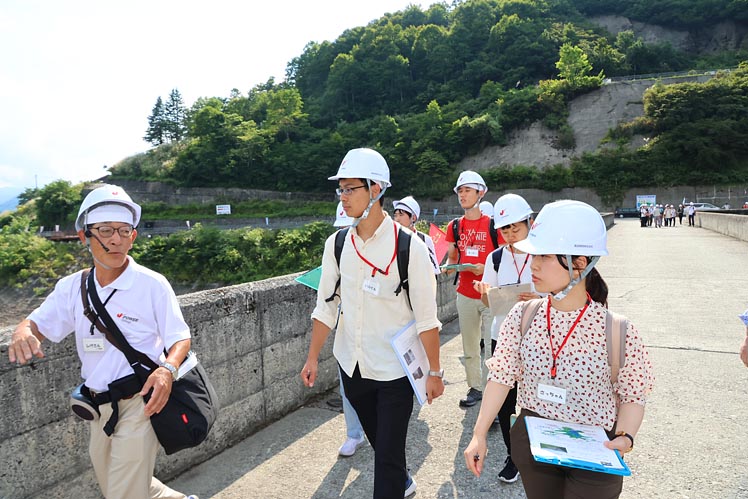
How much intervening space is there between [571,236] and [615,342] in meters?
0.46

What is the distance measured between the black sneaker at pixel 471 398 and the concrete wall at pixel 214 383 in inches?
58.3

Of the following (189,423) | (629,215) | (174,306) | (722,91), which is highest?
(722,91)

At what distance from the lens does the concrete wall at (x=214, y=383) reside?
8.50 feet

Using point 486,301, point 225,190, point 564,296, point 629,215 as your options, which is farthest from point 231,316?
point 225,190

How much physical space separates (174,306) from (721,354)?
640cm

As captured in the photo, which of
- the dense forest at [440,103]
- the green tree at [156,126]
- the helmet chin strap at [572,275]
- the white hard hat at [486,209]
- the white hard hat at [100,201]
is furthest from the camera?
the green tree at [156,126]

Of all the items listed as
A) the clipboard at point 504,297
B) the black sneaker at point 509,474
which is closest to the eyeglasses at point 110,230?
the clipboard at point 504,297

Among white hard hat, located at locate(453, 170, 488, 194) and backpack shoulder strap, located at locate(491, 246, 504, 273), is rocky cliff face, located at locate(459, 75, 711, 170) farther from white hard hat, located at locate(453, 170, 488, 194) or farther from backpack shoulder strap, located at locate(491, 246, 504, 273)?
backpack shoulder strap, located at locate(491, 246, 504, 273)

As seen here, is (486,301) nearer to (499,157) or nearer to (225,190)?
(499,157)

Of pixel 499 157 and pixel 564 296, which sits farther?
pixel 499 157

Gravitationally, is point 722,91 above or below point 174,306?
above

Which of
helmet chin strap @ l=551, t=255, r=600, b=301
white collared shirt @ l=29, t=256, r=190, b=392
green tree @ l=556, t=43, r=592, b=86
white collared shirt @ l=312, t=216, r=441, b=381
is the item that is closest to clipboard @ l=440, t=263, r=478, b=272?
white collared shirt @ l=312, t=216, r=441, b=381

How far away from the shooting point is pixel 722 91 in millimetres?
54812

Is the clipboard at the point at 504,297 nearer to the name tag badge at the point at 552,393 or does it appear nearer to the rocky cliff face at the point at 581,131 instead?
the name tag badge at the point at 552,393
